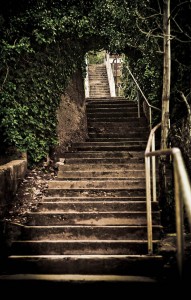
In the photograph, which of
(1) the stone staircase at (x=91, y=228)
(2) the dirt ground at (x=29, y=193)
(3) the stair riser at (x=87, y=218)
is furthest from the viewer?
(2) the dirt ground at (x=29, y=193)

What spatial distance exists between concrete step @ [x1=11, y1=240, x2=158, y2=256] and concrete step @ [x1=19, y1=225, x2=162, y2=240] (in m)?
0.20

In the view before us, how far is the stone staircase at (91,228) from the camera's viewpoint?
10.8 ft

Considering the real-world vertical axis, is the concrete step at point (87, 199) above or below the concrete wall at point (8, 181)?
below

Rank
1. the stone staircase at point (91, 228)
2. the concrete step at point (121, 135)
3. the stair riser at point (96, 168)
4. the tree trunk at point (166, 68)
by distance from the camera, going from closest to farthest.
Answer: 1. the stone staircase at point (91, 228)
2. the tree trunk at point (166, 68)
3. the stair riser at point (96, 168)
4. the concrete step at point (121, 135)

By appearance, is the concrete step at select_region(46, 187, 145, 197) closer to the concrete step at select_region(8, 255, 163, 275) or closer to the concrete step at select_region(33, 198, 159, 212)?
the concrete step at select_region(33, 198, 159, 212)

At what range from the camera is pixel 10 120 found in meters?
5.66

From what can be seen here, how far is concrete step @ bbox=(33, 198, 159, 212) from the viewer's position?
4.34 m

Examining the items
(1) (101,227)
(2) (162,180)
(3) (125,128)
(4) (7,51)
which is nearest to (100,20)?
(4) (7,51)

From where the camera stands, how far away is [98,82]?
18062mm

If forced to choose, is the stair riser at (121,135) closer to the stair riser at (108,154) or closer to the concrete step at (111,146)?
the concrete step at (111,146)

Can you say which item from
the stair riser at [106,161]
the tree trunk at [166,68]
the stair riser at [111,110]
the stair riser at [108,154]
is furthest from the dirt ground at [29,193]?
the stair riser at [111,110]

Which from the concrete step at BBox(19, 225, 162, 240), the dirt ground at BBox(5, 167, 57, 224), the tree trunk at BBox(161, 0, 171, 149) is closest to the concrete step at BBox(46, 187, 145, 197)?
the dirt ground at BBox(5, 167, 57, 224)

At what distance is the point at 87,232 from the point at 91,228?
0.25ft

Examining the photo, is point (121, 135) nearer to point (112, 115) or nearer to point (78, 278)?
point (112, 115)
